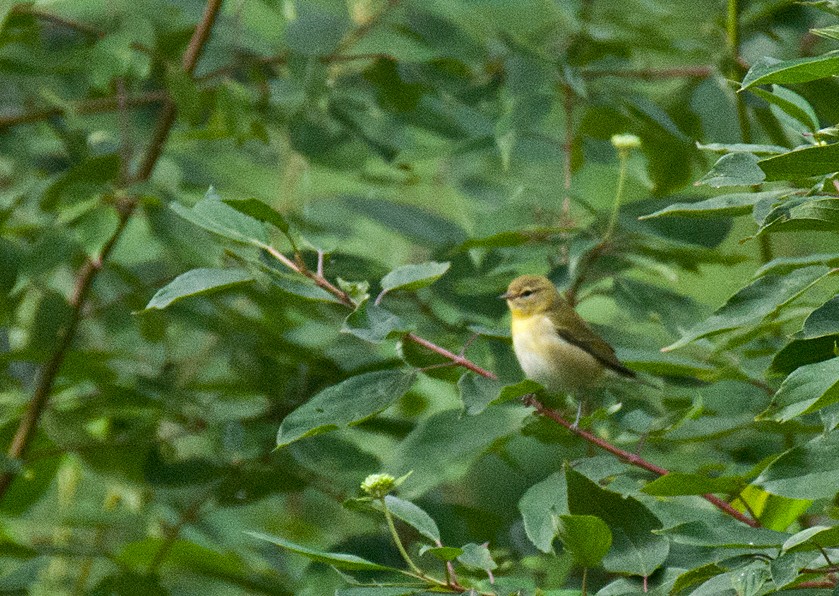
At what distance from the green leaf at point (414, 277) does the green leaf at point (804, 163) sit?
0.39 metres

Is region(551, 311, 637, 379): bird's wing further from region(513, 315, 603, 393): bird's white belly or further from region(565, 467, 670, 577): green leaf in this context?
region(565, 467, 670, 577): green leaf

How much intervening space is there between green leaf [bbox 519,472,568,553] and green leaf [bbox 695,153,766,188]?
0.43m

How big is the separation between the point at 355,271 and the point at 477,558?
86 centimetres

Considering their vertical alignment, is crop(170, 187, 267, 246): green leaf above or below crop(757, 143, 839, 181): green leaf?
below

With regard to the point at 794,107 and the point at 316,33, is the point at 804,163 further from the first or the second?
the point at 316,33

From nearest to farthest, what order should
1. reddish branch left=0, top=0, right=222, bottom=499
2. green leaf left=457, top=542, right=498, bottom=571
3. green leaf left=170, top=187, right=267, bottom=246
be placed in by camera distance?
green leaf left=457, top=542, right=498, bottom=571, green leaf left=170, top=187, right=267, bottom=246, reddish branch left=0, top=0, right=222, bottom=499

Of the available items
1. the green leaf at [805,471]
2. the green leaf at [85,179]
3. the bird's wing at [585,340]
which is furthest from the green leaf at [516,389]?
the green leaf at [85,179]

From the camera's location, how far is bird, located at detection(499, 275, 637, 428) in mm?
2412

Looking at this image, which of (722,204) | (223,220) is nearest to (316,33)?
(223,220)

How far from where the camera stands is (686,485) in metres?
1.23

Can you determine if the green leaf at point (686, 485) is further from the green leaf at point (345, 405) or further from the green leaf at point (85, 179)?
the green leaf at point (85, 179)

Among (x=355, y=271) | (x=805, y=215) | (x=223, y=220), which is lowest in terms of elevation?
(x=355, y=271)

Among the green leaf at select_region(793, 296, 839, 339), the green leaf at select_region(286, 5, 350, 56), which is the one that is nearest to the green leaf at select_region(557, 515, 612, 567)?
the green leaf at select_region(793, 296, 839, 339)

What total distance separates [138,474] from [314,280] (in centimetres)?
126
